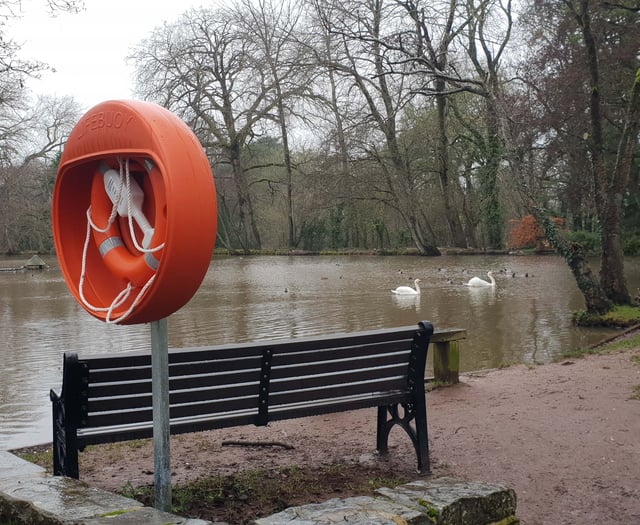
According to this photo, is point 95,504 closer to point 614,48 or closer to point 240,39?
point 614,48

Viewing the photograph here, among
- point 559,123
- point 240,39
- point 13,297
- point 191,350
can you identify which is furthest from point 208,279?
point 191,350

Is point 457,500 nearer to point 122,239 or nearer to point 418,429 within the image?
point 418,429

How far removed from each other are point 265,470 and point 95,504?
199 centimetres

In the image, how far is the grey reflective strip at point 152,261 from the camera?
11.5ft

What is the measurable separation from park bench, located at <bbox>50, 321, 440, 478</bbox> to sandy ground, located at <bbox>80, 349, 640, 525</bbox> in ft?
1.76

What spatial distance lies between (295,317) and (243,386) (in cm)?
1228

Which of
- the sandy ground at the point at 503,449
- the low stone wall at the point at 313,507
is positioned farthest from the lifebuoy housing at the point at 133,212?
the sandy ground at the point at 503,449

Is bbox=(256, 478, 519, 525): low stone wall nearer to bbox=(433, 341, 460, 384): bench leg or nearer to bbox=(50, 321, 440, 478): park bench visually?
bbox=(50, 321, 440, 478): park bench

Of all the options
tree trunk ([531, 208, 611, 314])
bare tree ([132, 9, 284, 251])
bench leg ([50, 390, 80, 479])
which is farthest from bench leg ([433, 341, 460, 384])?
Result: bare tree ([132, 9, 284, 251])

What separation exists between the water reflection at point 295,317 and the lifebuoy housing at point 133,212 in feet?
11.1

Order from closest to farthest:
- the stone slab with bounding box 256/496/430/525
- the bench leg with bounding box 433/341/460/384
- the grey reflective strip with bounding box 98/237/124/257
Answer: the stone slab with bounding box 256/496/430/525 < the grey reflective strip with bounding box 98/237/124/257 < the bench leg with bounding box 433/341/460/384

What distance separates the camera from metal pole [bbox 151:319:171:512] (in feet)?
12.4

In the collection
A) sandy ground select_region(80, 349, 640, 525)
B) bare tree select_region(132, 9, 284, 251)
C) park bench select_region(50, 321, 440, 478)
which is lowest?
sandy ground select_region(80, 349, 640, 525)

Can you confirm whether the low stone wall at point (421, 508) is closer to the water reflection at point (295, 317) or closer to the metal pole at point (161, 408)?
the metal pole at point (161, 408)
